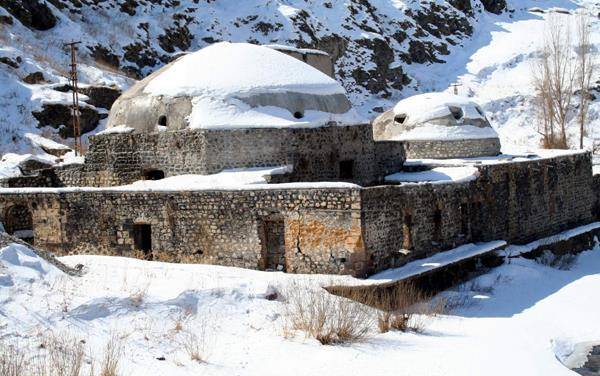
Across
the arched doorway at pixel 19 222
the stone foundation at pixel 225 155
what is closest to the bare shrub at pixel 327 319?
the stone foundation at pixel 225 155

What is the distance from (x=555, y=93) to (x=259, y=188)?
26016mm

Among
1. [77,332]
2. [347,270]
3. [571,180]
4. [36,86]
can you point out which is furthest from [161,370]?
[36,86]

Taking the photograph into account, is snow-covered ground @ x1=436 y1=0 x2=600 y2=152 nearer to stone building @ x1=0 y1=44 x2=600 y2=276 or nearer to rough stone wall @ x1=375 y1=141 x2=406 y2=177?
rough stone wall @ x1=375 y1=141 x2=406 y2=177

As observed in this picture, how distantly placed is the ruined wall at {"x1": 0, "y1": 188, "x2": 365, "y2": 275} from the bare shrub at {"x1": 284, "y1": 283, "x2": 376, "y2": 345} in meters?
1.90

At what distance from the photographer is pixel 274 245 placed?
13.2 metres

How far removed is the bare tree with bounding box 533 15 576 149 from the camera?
111 ft

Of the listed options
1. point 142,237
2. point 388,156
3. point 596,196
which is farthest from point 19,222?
point 596,196

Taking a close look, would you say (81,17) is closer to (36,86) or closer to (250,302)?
(36,86)

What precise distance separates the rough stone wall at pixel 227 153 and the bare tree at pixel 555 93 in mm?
18834

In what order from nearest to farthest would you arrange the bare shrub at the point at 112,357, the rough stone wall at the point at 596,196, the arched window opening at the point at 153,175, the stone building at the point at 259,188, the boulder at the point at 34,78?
the bare shrub at the point at 112,357 < the stone building at the point at 259,188 < the arched window opening at the point at 153,175 < the rough stone wall at the point at 596,196 < the boulder at the point at 34,78

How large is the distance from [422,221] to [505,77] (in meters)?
33.5

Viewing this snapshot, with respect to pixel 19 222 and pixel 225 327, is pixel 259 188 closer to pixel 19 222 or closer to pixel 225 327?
pixel 225 327

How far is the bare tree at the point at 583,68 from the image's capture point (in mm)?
35481

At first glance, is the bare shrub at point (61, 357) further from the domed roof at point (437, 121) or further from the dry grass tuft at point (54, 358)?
the domed roof at point (437, 121)
